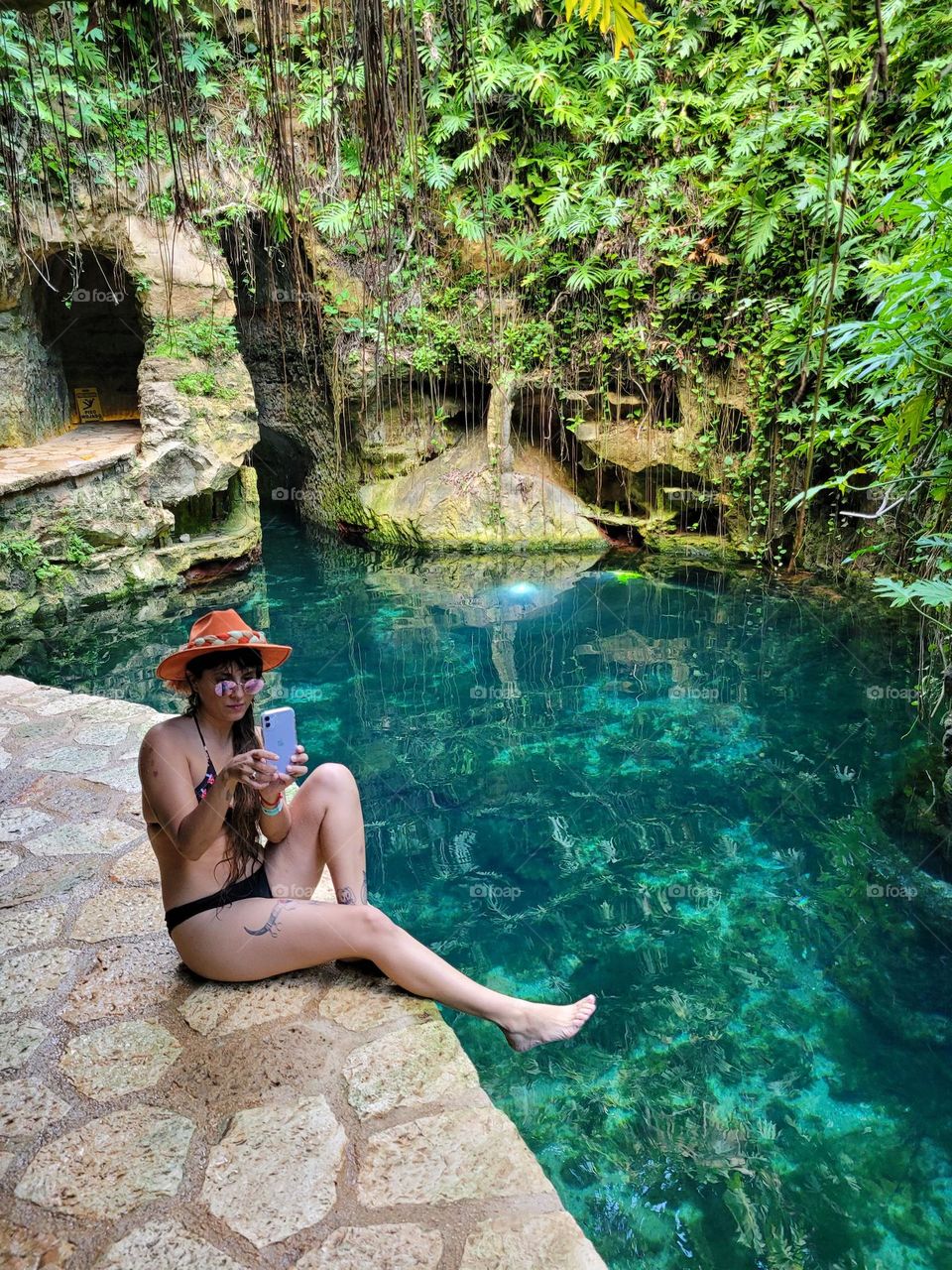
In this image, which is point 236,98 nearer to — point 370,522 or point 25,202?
point 25,202

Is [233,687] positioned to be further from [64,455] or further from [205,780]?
[64,455]

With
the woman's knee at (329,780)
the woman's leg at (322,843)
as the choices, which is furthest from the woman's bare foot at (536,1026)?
the woman's knee at (329,780)

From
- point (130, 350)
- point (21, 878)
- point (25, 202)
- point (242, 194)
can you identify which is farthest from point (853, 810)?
point (130, 350)

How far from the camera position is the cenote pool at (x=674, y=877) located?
266 cm

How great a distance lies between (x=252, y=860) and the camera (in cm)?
251

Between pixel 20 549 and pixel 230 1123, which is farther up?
pixel 20 549

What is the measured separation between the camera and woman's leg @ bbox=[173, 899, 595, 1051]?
7.95 ft

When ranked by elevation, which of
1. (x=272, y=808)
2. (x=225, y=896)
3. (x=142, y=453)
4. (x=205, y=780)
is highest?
(x=142, y=453)

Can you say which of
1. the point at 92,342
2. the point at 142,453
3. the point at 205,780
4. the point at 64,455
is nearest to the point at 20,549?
the point at 64,455

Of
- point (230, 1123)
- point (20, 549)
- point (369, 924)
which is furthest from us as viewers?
point (20, 549)

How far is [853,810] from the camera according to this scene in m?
4.72

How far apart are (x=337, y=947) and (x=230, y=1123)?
535 millimetres

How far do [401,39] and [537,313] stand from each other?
8.56 metres

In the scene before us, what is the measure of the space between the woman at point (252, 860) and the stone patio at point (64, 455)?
6.29m
